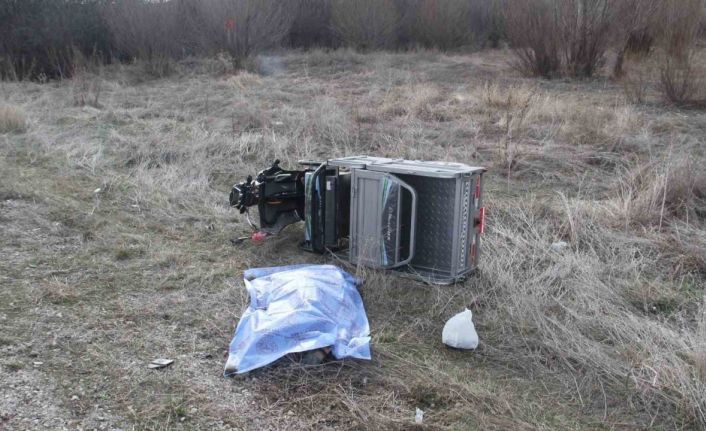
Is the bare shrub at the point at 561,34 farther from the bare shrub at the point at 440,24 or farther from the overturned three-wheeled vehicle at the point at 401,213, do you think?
the overturned three-wheeled vehicle at the point at 401,213

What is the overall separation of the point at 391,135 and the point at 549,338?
486 centimetres

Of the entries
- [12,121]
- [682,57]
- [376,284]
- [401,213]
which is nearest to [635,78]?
[682,57]

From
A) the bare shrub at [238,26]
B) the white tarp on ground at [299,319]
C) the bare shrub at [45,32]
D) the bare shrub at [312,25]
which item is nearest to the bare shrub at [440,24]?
the bare shrub at [312,25]

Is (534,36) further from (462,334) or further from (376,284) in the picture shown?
(462,334)

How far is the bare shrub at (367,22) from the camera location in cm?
2031

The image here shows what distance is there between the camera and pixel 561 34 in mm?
12023

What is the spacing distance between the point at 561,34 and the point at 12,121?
9.40 m

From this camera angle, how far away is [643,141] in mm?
6758

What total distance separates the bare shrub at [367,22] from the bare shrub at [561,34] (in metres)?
8.04

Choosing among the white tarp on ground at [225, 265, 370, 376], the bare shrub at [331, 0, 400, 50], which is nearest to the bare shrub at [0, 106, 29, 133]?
the white tarp on ground at [225, 265, 370, 376]

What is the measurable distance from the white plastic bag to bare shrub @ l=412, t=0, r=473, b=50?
755 inches

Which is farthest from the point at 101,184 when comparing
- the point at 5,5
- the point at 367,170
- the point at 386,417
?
the point at 5,5

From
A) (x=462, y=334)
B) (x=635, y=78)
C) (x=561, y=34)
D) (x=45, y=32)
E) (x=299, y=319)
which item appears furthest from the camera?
(x=45, y=32)

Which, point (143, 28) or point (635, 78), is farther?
point (143, 28)
